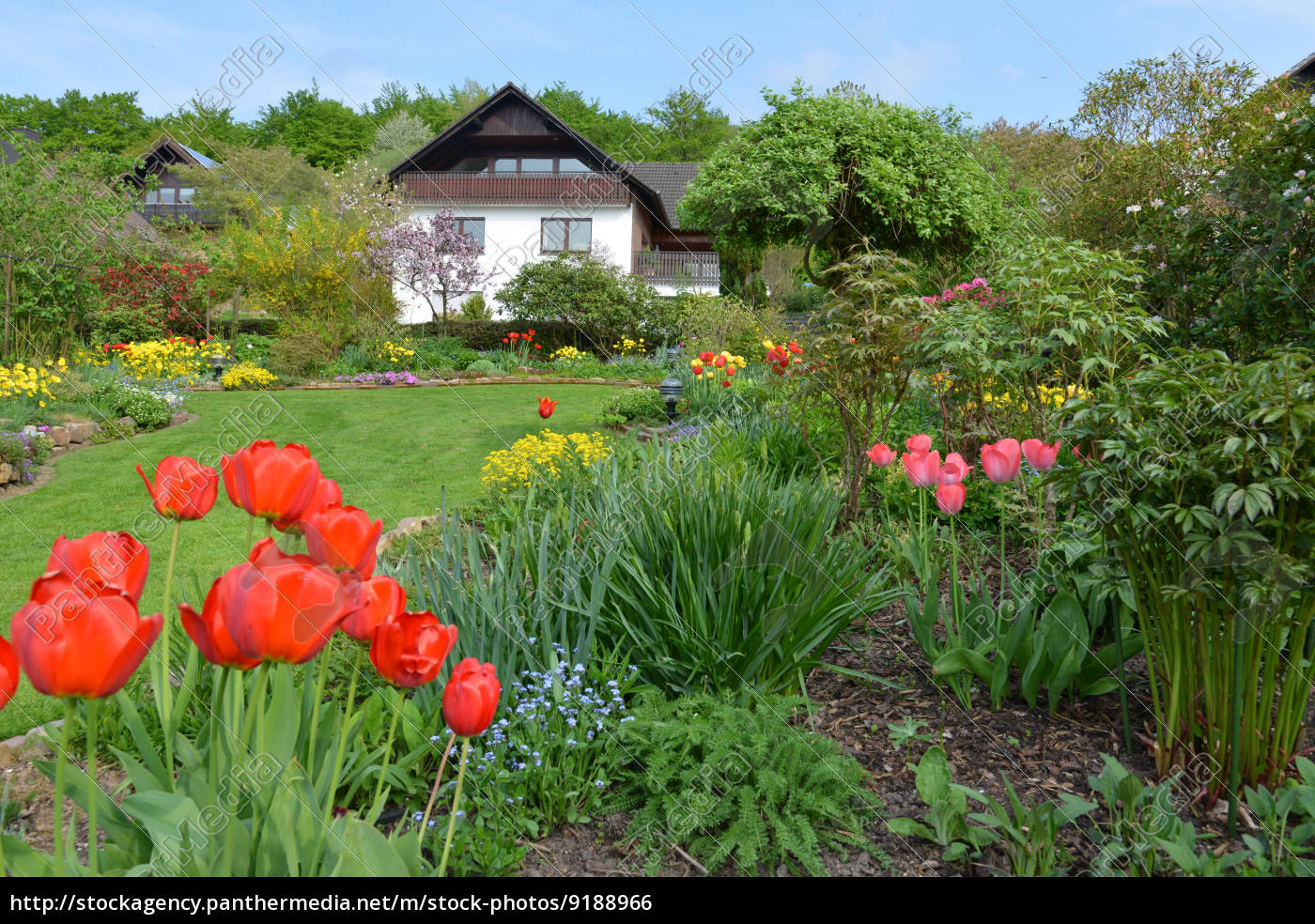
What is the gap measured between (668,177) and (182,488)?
115 feet

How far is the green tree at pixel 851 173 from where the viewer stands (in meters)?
10.5

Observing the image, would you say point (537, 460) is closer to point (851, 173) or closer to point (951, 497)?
point (951, 497)

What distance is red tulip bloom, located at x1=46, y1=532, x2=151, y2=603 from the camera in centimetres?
107

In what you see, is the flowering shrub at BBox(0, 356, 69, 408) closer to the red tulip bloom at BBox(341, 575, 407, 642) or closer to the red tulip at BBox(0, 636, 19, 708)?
the red tulip at BBox(0, 636, 19, 708)

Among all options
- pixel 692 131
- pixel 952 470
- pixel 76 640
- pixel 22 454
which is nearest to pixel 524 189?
pixel 692 131

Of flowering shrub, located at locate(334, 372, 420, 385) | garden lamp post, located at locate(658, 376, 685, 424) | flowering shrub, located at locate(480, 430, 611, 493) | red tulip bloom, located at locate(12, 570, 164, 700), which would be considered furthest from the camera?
flowering shrub, located at locate(334, 372, 420, 385)

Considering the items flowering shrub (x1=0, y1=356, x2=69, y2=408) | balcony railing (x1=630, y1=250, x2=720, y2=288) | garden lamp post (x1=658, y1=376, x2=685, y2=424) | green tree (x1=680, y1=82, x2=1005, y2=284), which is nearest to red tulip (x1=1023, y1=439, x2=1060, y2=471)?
garden lamp post (x1=658, y1=376, x2=685, y2=424)

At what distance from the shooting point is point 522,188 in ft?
84.5

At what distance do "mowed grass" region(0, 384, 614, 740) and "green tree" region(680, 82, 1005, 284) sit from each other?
380 centimetres

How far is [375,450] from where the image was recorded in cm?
765

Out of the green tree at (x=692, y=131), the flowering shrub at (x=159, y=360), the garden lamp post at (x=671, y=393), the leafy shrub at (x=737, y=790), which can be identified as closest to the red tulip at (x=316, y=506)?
the leafy shrub at (x=737, y=790)

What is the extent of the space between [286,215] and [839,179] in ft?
47.2

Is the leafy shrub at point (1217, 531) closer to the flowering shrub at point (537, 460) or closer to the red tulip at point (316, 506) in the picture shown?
the red tulip at point (316, 506)
